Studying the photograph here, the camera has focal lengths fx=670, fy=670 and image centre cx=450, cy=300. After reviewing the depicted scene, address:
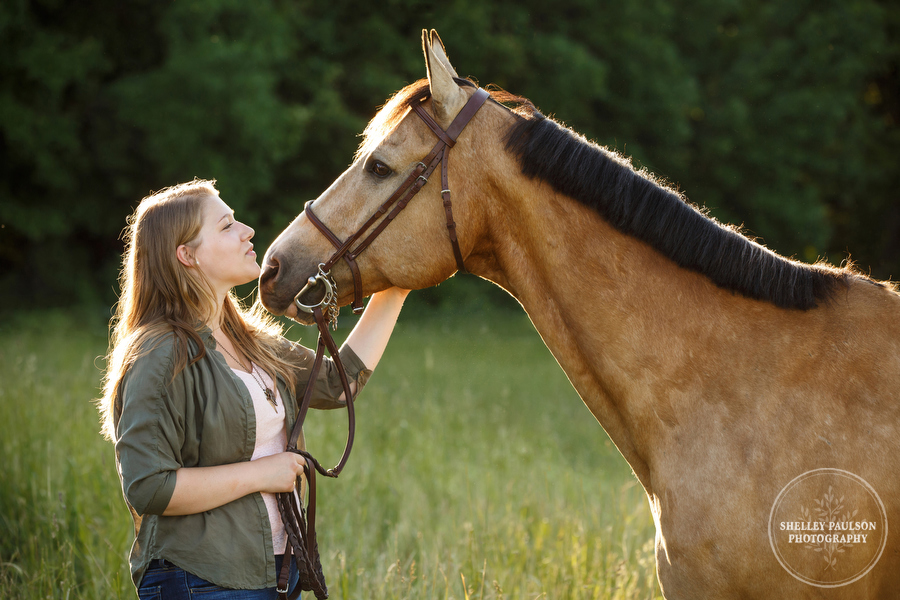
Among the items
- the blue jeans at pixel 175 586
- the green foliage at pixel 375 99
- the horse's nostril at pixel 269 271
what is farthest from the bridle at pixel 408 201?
the green foliage at pixel 375 99

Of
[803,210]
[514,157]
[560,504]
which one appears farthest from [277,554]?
[803,210]

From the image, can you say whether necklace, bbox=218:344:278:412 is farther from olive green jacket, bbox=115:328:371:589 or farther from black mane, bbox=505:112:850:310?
black mane, bbox=505:112:850:310

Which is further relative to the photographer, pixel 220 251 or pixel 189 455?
pixel 220 251

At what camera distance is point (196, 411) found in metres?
2.07

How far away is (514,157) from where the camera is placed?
2.40 meters

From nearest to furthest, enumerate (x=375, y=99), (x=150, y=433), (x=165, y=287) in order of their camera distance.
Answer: (x=150, y=433) → (x=165, y=287) → (x=375, y=99)

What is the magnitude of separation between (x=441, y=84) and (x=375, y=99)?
557 inches

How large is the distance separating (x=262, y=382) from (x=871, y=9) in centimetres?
2095

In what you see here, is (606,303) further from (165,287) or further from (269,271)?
(165,287)

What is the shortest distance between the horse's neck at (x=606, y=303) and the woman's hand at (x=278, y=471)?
0.99m

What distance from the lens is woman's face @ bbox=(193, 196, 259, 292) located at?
7.52 feet

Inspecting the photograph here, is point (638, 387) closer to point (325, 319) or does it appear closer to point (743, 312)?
point (743, 312)

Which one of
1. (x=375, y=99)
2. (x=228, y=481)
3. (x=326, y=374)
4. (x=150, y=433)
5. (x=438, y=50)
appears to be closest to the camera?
(x=150, y=433)

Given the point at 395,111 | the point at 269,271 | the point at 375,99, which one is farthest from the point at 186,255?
the point at 375,99
